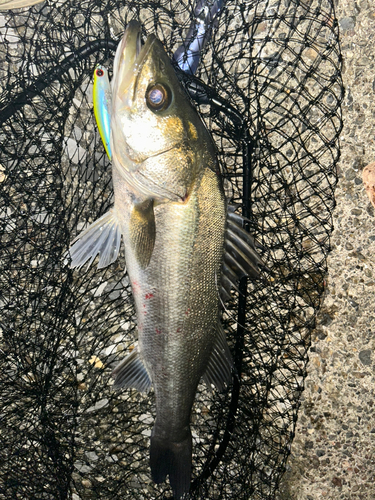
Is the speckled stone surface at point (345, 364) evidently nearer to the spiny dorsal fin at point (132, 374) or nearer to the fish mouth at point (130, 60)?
the spiny dorsal fin at point (132, 374)

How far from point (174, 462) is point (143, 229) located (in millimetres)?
1122

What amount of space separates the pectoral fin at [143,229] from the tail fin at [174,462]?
876 millimetres

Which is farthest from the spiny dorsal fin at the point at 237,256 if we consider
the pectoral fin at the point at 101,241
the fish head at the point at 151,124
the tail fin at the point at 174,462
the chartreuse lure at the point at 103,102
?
the tail fin at the point at 174,462

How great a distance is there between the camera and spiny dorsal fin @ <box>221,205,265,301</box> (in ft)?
5.48

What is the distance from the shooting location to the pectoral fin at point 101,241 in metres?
1.64

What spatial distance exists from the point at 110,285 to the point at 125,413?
2.48 ft

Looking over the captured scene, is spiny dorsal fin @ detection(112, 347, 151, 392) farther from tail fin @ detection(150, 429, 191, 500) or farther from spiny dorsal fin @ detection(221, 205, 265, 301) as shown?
spiny dorsal fin @ detection(221, 205, 265, 301)

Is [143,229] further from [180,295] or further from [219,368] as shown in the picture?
[219,368]

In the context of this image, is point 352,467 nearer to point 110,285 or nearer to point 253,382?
point 253,382

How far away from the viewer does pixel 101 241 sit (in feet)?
5.42

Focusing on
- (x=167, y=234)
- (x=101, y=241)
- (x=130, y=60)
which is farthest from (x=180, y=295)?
(x=130, y=60)

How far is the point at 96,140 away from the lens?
7.56 feet

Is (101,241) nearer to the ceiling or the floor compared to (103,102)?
nearer to the floor

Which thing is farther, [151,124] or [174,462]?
[174,462]
